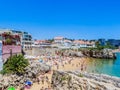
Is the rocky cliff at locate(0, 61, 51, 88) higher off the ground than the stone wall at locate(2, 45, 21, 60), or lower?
lower

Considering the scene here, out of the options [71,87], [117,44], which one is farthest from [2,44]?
[117,44]

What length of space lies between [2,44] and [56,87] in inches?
484

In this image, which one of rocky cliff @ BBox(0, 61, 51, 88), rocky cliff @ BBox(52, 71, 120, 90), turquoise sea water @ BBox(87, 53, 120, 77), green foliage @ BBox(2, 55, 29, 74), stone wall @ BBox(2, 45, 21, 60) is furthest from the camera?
turquoise sea water @ BBox(87, 53, 120, 77)

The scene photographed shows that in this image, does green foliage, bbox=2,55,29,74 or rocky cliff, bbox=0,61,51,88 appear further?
green foliage, bbox=2,55,29,74

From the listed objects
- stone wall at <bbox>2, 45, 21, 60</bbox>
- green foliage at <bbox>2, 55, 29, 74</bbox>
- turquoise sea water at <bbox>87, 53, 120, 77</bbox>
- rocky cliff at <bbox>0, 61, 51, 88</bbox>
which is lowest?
turquoise sea water at <bbox>87, 53, 120, 77</bbox>

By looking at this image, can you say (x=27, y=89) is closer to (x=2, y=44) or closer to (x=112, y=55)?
(x=2, y=44)

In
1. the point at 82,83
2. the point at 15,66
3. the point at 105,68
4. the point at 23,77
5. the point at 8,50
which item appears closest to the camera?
the point at 82,83

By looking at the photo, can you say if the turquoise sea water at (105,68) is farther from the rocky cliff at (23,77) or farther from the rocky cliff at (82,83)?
the rocky cliff at (82,83)

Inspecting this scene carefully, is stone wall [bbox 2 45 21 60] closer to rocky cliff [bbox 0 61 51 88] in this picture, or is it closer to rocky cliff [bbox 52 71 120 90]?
rocky cliff [bbox 0 61 51 88]

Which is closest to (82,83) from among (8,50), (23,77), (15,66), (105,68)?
(23,77)

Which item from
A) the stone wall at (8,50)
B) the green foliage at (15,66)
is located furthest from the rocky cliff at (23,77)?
the stone wall at (8,50)

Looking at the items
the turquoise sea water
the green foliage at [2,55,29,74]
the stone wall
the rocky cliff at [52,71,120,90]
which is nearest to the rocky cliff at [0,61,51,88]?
the green foliage at [2,55,29,74]

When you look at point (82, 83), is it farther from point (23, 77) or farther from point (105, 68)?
point (105, 68)

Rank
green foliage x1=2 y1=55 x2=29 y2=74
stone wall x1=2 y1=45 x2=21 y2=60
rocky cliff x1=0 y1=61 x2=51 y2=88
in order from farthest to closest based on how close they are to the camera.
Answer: stone wall x1=2 y1=45 x2=21 y2=60, green foliage x1=2 y1=55 x2=29 y2=74, rocky cliff x1=0 y1=61 x2=51 y2=88
